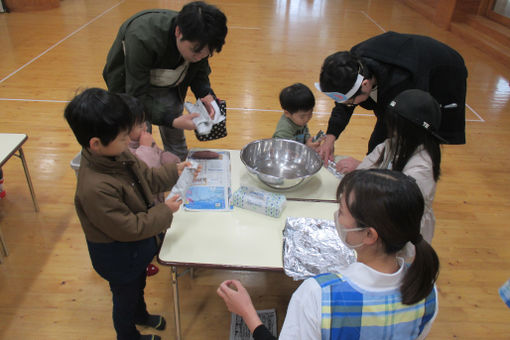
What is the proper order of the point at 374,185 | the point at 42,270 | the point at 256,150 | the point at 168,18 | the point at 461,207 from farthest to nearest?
1. the point at 461,207
2. the point at 42,270
3. the point at 256,150
4. the point at 168,18
5. the point at 374,185

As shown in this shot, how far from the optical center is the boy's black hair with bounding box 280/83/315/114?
2.17m

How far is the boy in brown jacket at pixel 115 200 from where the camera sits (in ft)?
4.01

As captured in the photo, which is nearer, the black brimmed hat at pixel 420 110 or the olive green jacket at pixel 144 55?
the black brimmed hat at pixel 420 110

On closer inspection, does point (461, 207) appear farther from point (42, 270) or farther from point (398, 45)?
point (42, 270)

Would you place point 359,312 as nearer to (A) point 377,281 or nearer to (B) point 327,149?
(A) point 377,281

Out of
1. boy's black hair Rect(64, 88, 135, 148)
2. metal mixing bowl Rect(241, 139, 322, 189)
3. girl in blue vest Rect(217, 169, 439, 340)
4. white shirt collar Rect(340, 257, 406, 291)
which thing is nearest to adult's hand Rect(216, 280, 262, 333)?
girl in blue vest Rect(217, 169, 439, 340)

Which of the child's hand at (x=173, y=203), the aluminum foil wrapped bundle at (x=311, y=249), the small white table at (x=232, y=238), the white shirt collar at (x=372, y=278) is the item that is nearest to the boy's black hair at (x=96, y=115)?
the child's hand at (x=173, y=203)

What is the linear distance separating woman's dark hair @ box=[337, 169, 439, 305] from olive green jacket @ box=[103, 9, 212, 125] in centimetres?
132

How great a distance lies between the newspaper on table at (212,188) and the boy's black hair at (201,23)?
62 centimetres

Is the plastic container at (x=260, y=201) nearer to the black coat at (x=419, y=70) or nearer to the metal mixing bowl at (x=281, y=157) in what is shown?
the metal mixing bowl at (x=281, y=157)

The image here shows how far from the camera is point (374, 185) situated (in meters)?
0.92

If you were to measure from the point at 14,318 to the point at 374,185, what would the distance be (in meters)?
1.99

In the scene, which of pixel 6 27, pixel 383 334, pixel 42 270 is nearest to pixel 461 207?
pixel 383 334

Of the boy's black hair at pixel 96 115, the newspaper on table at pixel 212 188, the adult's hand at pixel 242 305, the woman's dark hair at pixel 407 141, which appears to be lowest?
the newspaper on table at pixel 212 188
